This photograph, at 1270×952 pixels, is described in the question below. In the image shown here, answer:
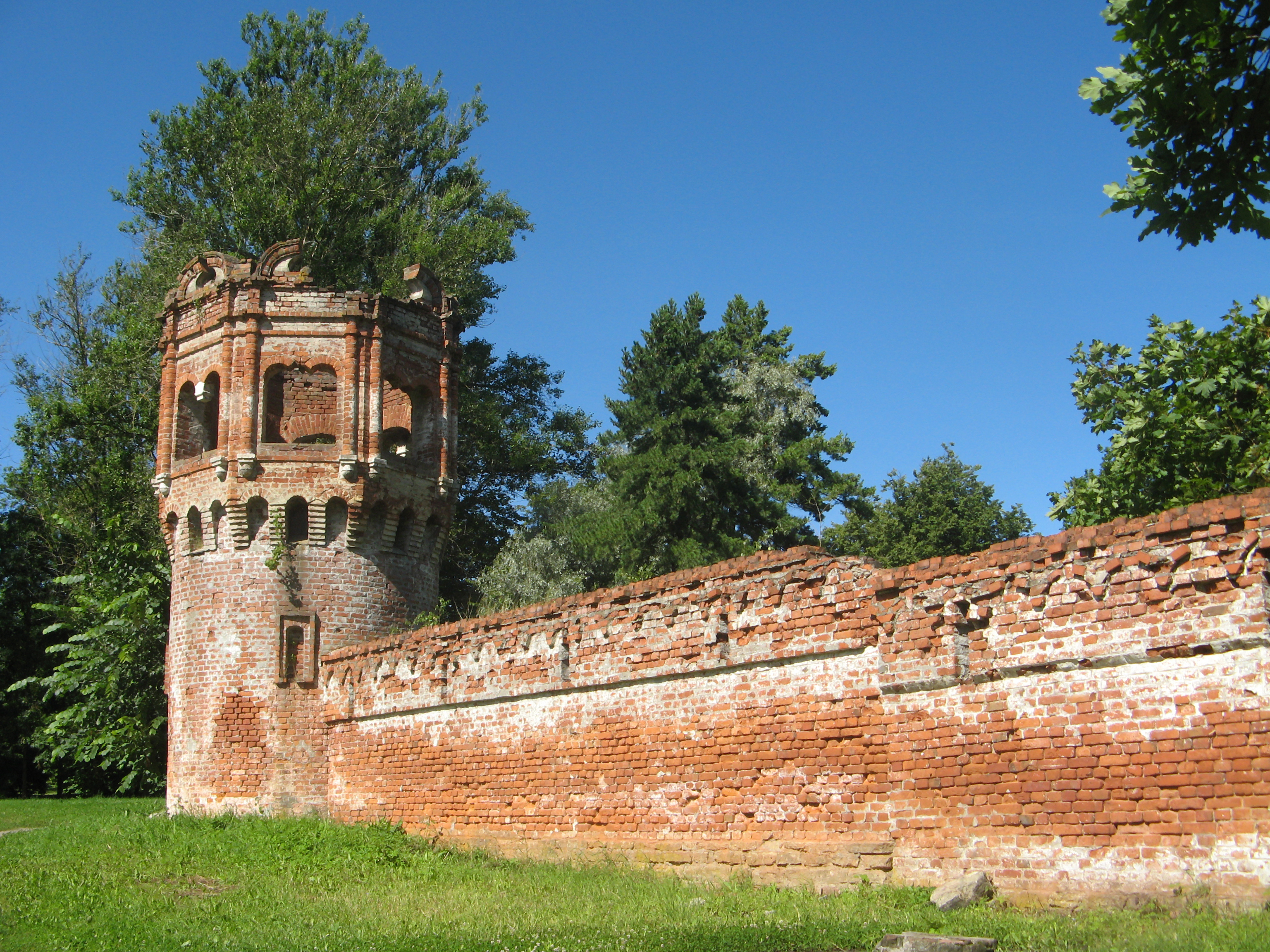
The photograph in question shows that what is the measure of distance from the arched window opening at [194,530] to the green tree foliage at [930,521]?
1793 centimetres

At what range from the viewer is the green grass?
7.92m

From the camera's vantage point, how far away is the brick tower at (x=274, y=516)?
16500 mm

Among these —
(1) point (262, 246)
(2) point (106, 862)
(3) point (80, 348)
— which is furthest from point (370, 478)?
(3) point (80, 348)

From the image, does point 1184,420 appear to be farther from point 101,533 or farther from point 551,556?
point 101,533

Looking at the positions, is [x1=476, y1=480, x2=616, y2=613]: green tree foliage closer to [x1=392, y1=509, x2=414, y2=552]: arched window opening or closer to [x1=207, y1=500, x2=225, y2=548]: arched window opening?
[x1=392, y1=509, x2=414, y2=552]: arched window opening

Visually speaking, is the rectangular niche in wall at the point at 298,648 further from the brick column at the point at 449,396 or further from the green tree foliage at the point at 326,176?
the green tree foliage at the point at 326,176

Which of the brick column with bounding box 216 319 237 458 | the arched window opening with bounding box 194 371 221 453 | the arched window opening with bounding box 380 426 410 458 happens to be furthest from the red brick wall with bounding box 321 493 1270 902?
the arched window opening with bounding box 194 371 221 453

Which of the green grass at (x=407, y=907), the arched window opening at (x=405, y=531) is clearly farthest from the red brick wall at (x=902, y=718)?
the arched window opening at (x=405, y=531)

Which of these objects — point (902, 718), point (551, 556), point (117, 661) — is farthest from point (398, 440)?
point (902, 718)

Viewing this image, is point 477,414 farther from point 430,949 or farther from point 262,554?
point 430,949

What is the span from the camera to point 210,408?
19062 millimetres

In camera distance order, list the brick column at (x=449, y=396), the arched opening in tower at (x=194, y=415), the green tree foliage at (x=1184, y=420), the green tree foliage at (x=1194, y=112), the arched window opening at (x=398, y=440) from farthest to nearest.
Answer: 1. the arched window opening at (x=398, y=440)
2. the brick column at (x=449, y=396)
3. the arched opening in tower at (x=194, y=415)
4. the green tree foliage at (x=1184, y=420)
5. the green tree foliage at (x=1194, y=112)

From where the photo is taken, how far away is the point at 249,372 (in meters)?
17.3

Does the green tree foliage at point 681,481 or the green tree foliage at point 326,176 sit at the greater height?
the green tree foliage at point 326,176
